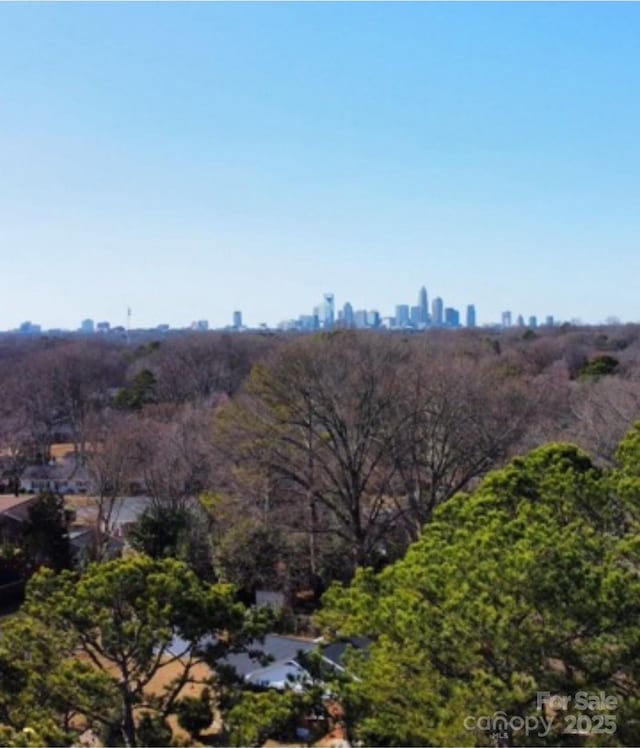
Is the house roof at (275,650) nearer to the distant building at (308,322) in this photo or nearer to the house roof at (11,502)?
the house roof at (11,502)

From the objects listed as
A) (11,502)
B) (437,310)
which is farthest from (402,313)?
(11,502)

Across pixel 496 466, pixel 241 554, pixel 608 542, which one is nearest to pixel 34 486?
pixel 241 554

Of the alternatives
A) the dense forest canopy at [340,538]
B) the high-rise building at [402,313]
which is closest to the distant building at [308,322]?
the high-rise building at [402,313]

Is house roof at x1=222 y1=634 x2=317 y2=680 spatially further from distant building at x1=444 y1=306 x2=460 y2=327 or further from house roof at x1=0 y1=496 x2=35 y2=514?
distant building at x1=444 y1=306 x2=460 y2=327

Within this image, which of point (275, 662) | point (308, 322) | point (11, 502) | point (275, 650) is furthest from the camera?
point (308, 322)

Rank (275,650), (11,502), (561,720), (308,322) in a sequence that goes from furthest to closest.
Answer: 1. (308,322)
2. (11,502)
3. (275,650)
4. (561,720)

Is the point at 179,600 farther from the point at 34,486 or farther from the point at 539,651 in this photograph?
the point at 34,486

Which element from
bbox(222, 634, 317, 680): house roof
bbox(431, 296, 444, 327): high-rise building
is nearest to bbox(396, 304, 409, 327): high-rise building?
bbox(431, 296, 444, 327): high-rise building

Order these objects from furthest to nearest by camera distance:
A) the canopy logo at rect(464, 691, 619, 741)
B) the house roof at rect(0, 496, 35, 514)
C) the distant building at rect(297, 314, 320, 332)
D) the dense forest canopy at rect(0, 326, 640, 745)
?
the distant building at rect(297, 314, 320, 332)
the house roof at rect(0, 496, 35, 514)
the dense forest canopy at rect(0, 326, 640, 745)
the canopy logo at rect(464, 691, 619, 741)

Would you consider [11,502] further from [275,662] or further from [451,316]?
[451,316]

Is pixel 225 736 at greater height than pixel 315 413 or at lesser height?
lesser

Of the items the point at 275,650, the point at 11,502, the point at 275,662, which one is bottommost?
the point at 275,650
